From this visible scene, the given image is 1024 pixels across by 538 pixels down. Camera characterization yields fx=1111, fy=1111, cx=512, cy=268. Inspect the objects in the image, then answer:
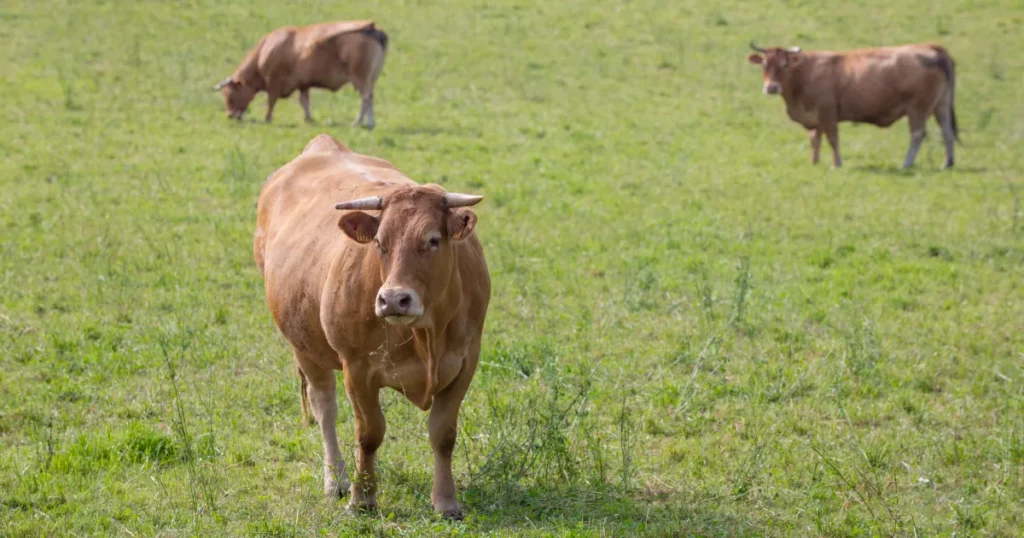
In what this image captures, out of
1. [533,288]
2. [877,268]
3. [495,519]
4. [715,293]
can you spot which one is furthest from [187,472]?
[877,268]

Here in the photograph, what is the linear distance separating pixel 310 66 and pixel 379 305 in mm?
14700

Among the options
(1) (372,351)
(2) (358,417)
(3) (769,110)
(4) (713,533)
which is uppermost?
(1) (372,351)

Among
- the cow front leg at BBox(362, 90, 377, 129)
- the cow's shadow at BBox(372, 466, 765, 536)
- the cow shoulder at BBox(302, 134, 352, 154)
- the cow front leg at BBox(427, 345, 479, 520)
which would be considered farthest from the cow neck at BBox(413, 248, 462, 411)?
the cow front leg at BBox(362, 90, 377, 129)

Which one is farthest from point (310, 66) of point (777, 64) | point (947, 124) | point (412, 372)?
point (412, 372)

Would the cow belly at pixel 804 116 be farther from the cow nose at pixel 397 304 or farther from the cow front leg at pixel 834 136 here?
the cow nose at pixel 397 304

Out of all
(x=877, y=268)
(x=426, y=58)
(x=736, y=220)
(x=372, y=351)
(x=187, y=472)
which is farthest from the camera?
(x=426, y=58)

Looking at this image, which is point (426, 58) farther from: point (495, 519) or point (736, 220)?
point (495, 519)

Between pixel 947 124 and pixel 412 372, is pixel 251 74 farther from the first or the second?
pixel 412 372

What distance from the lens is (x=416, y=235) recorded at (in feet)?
17.5

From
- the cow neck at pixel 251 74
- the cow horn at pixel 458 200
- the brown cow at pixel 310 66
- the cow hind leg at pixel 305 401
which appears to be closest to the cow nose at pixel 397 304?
the cow horn at pixel 458 200

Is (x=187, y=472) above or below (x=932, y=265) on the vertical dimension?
above

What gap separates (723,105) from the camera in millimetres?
20875

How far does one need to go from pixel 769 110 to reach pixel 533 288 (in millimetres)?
12214

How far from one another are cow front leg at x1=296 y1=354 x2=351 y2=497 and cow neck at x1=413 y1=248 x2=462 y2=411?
1.00 meters
